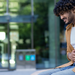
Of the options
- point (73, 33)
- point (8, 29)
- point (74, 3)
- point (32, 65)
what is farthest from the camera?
point (8, 29)

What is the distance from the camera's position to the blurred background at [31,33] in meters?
8.38

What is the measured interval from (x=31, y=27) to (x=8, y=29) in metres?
1.25

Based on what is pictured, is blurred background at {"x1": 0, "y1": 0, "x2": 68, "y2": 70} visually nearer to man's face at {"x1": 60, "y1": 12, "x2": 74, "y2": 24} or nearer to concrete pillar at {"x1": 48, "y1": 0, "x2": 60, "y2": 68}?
concrete pillar at {"x1": 48, "y1": 0, "x2": 60, "y2": 68}

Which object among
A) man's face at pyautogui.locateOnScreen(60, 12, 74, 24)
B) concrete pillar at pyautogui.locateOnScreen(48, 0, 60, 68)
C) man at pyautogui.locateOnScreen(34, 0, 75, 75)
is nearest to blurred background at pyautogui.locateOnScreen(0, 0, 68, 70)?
concrete pillar at pyautogui.locateOnScreen(48, 0, 60, 68)

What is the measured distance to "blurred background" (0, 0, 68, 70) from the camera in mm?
8375

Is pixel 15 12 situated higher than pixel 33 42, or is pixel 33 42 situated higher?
pixel 15 12

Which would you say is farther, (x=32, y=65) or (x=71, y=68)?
(x=32, y=65)

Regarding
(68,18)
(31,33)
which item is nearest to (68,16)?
(68,18)

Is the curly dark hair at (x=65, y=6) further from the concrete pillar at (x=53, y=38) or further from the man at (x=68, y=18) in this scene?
the concrete pillar at (x=53, y=38)

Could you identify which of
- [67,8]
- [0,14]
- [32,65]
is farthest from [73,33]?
[0,14]

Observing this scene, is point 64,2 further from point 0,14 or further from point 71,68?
point 0,14

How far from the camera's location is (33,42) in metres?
8.45

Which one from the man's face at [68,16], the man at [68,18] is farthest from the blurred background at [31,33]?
the man's face at [68,16]

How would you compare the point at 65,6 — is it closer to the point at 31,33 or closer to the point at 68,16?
the point at 68,16
